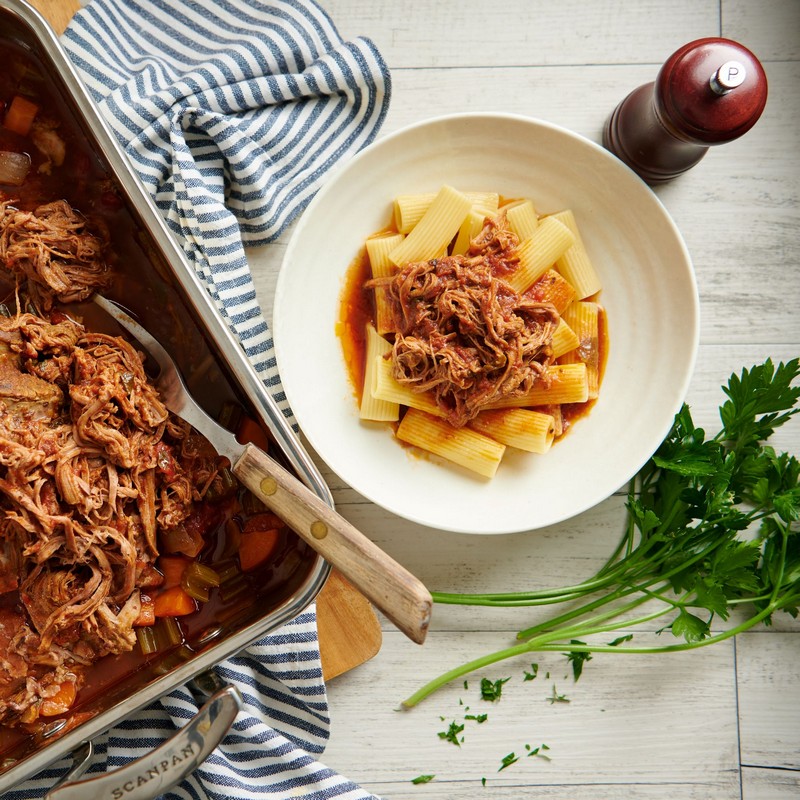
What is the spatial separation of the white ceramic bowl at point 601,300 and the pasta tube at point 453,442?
Result: 77 millimetres

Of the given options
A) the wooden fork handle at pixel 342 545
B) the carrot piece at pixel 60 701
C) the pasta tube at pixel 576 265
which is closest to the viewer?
the wooden fork handle at pixel 342 545

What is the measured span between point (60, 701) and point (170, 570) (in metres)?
0.52

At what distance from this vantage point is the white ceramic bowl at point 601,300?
8.55 ft

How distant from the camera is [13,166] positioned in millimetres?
2400

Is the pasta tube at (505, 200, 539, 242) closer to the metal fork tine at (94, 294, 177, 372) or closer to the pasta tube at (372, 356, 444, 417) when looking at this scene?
the pasta tube at (372, 356, 444, 417)

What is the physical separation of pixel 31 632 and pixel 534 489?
1.74 m

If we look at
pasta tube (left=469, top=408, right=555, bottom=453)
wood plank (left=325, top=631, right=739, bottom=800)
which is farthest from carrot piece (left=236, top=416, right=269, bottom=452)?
wood plank (left=325, top=631, right=739, bottom=800)

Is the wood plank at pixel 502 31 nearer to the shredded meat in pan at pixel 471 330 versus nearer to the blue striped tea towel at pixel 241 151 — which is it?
the blue striped tea towel at pixel 241 151

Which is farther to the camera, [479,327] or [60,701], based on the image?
[479,327]

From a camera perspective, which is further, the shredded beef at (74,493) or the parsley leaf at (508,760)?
the parsley leaf at (508,760)

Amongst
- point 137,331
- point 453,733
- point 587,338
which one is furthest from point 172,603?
point 587,338

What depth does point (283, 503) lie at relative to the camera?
6.75ft

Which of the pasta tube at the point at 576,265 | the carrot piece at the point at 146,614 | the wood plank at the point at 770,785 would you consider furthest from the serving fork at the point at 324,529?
the wood plank at the point at 770,785

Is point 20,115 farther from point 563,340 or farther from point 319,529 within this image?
point 563,340
